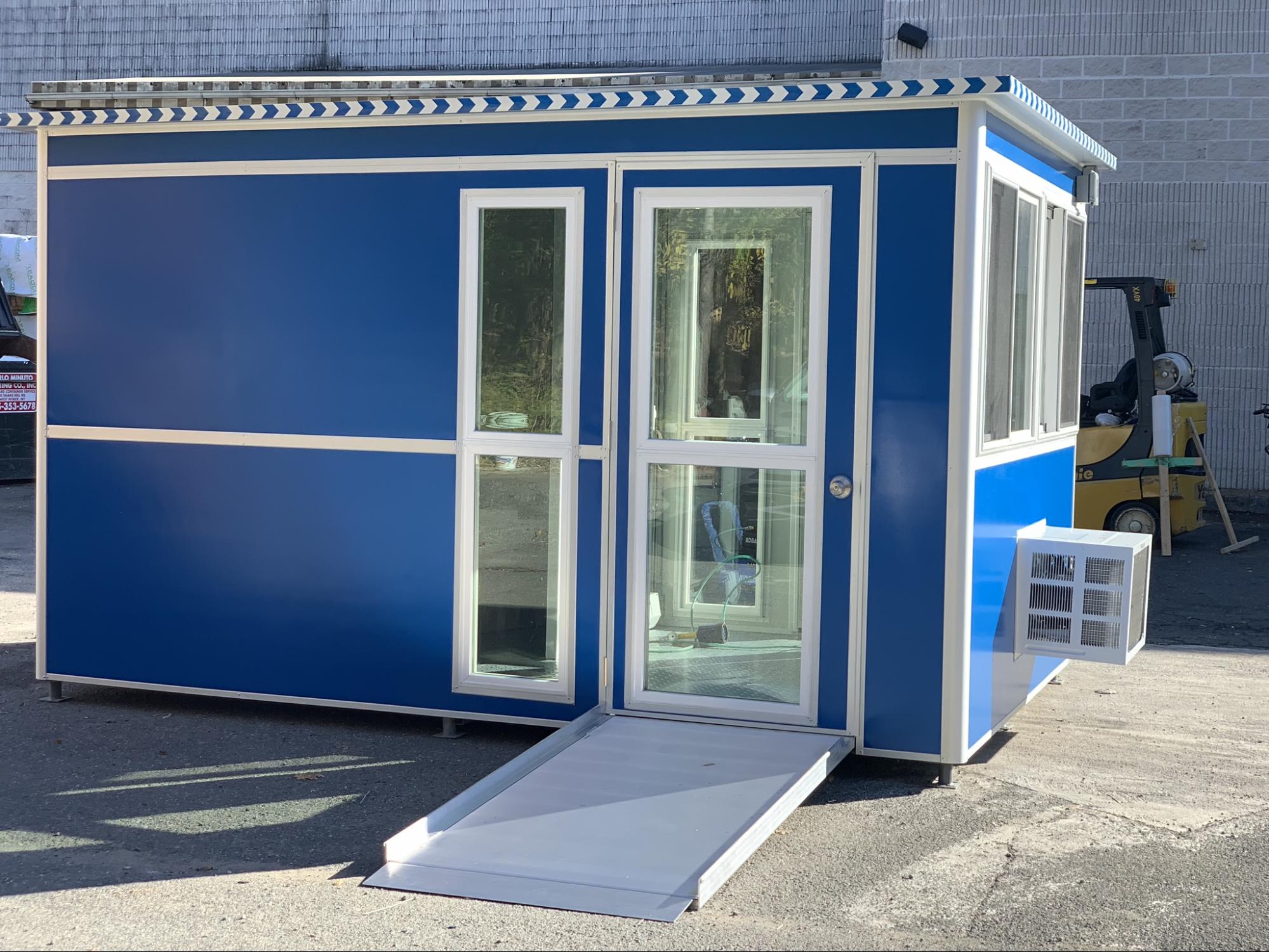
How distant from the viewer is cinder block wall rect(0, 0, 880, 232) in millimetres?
18328

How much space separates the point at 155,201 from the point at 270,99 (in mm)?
2844

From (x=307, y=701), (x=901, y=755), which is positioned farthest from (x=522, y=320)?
(x=901, y=755)

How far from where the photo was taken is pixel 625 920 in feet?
15.0

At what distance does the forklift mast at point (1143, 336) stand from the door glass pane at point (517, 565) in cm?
705

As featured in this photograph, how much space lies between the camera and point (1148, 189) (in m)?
15.9

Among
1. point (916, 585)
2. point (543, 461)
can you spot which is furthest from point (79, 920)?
point (916, 585)

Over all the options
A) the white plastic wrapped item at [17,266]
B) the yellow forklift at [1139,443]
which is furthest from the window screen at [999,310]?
the white plastic wrapped item at [17,266]

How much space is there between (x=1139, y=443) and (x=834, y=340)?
23.7 ft

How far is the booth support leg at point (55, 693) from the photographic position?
743 cm

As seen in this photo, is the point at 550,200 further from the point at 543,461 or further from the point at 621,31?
the point at 621,31

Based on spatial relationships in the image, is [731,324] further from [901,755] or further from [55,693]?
[55,693]

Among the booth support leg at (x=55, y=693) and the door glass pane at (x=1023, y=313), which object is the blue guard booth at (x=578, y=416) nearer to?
the door glass pane at (x=1023, y=313)

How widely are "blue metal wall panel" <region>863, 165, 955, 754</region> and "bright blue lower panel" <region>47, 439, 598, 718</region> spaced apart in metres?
1.24

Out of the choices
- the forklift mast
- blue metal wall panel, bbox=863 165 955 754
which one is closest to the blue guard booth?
blue metal wall panel, bbox=863 165 955 754
